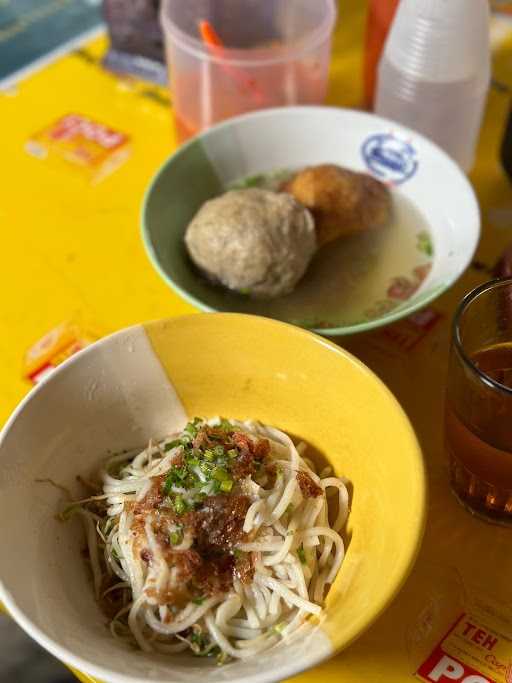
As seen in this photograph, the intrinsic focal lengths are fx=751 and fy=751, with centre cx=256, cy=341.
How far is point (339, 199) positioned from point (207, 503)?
0.59 metres

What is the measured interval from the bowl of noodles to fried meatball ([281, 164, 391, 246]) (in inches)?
15.1

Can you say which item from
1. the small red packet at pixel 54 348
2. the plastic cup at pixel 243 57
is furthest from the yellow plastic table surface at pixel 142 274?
the plastic cup at pixel 243 57

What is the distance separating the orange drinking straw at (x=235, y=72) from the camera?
4.14ft

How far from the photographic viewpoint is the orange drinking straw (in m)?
1.26

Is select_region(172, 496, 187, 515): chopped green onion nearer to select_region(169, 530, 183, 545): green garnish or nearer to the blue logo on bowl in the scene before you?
select_region(169, 530, 183, 545): green garnish

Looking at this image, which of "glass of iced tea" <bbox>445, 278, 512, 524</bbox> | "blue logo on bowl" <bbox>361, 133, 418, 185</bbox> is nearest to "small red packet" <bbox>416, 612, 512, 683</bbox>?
"glass of iced tea" <bbox>445, 278, 512, 524</bbox>

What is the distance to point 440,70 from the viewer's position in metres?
1.19

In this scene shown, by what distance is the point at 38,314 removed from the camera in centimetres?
113

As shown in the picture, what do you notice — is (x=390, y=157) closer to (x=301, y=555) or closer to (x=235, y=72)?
(x=235, y=72)

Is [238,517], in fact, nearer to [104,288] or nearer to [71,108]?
[104,288]

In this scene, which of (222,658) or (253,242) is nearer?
(222,658)

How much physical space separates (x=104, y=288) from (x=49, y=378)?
1.24 feet

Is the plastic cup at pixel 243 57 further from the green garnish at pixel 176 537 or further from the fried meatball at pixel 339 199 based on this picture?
the green garnish at pixel 176 537

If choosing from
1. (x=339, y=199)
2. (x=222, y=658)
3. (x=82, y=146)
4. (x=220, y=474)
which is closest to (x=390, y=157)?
(x=339, y=199)
